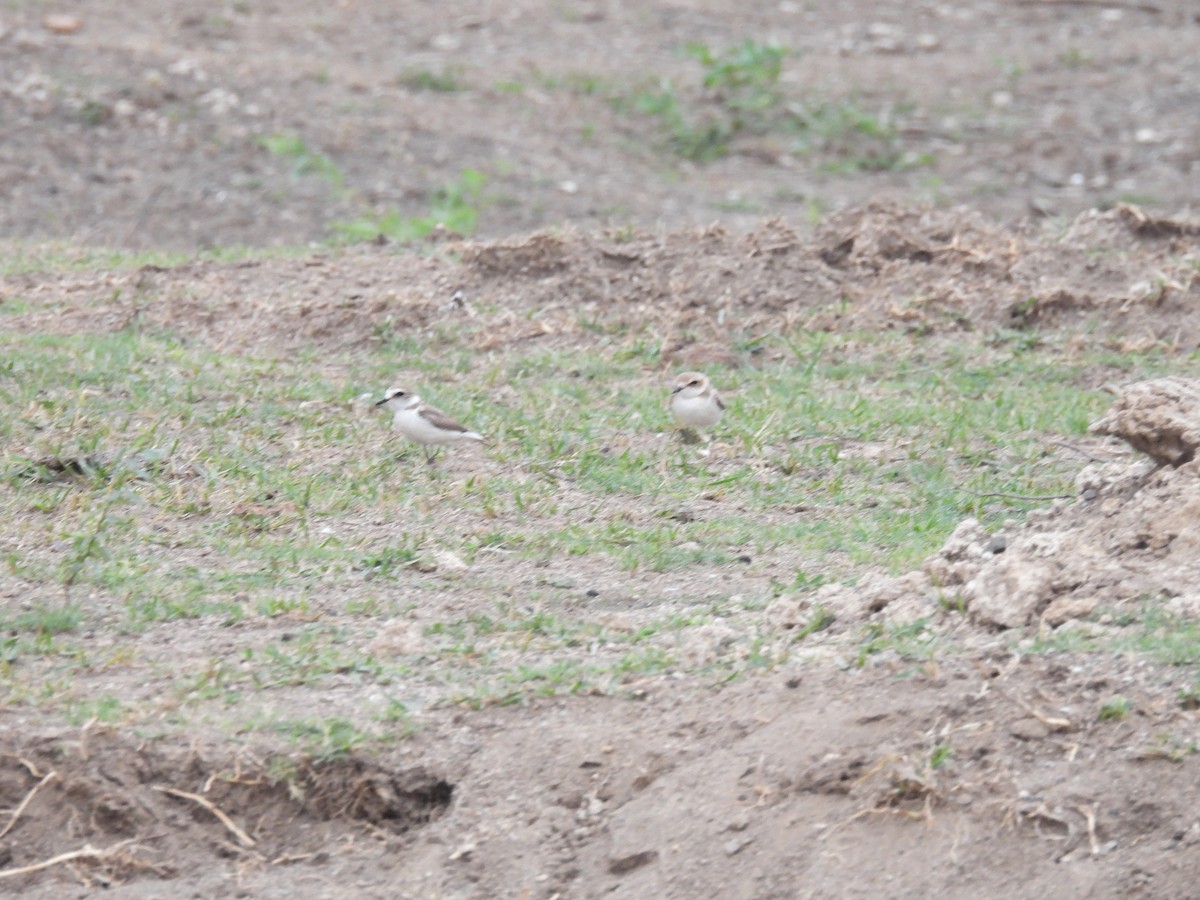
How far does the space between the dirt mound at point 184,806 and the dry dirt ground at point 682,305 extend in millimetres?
10

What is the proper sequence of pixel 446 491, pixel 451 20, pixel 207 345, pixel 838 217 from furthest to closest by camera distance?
pixel 451 20 < pixel 838 217 < pixel 207 345 < pixel 446 491

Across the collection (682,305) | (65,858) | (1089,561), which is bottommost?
(682,305)

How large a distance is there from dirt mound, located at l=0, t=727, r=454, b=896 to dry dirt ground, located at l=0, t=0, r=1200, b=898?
0.01 m

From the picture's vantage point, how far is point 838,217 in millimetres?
10914

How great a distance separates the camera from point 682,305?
9.96 metres

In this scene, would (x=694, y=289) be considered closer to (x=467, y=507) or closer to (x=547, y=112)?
(x=467, y=507)

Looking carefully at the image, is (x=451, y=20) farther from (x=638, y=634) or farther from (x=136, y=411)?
(x=638, y=634)

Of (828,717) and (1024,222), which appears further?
(1024,222)

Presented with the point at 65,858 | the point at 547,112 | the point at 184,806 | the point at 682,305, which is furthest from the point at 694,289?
the point at 547,112

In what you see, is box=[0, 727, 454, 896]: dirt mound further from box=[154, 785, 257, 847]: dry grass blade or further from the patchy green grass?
the patchy green grass

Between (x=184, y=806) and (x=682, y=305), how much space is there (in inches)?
221

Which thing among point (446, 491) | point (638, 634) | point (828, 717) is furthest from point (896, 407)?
point (828, 717)

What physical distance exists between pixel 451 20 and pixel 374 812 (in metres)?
14.1

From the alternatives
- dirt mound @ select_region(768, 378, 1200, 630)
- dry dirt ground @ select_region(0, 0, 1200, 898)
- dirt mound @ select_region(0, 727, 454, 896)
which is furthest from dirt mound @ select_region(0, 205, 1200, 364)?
dirt mound @ select_region(0, 727, 454, 896)
